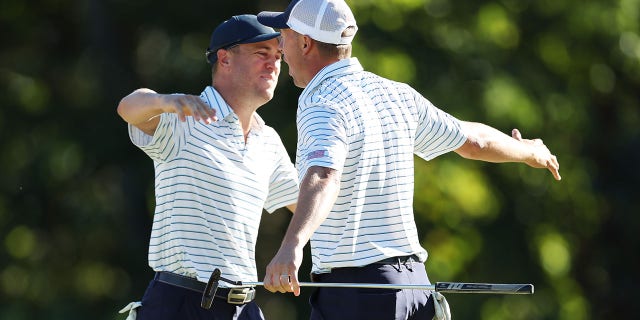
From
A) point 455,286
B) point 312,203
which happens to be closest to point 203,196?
point 312,203

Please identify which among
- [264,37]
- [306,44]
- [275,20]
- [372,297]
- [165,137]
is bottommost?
[372,297]

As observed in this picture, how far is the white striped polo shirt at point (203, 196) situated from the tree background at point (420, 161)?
5756 millimetres

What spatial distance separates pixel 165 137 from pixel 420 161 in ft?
21.0

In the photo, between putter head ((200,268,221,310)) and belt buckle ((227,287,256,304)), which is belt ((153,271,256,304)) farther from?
putter head ((200,268,221,310))

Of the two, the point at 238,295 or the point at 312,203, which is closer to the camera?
the point at 312,203

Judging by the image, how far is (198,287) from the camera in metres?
5.57

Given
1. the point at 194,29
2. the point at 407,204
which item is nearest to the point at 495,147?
the point at 407,204

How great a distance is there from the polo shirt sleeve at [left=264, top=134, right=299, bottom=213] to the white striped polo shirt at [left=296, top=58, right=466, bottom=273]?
1116mm

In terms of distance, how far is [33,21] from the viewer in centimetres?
1377

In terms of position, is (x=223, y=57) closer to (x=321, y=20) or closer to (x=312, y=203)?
(x=321, y=20)

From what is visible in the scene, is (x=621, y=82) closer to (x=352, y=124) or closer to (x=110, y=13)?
(x=110, y=13)

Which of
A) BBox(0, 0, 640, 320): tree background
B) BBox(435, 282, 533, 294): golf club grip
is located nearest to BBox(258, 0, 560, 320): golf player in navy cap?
BBox(435, 282, 533, 294): golf club grip

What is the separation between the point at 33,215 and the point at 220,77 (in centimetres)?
779

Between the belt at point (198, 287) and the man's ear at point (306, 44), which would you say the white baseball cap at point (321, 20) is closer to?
the man's ear at point (306, 44)
